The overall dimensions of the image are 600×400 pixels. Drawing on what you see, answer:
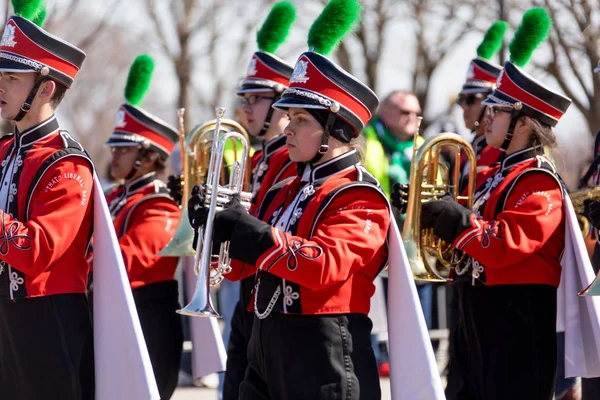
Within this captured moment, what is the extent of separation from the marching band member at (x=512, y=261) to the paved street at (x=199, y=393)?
3.29 meters

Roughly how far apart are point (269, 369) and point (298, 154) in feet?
2.88

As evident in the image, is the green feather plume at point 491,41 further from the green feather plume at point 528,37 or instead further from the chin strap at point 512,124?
the chin strap at point 512,124

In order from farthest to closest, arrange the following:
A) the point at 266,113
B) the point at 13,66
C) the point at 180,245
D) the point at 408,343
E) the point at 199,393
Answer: the point at 199,393
the point at 266,113
the point at 180,245
the point at 13,66
the point at 408,343

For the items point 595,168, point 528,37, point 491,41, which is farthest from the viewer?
point 491,41

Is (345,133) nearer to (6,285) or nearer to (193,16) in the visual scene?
(6,285)

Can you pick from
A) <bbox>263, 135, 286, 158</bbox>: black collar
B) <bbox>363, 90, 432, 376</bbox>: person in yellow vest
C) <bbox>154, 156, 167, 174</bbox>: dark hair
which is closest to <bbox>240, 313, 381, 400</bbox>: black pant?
<bbox>263, 135, 286, 158</bbox>: black collar

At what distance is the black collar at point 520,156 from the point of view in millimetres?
5844

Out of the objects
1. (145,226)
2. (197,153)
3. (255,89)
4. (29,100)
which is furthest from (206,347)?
(29,100)

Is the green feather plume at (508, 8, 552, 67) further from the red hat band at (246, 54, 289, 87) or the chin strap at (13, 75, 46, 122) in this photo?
the chin strap at (13, 75, 46, 122)

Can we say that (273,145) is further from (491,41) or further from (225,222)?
(491,41)

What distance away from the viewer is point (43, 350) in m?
5.09

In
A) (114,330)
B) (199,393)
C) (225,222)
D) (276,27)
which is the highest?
(276,27)

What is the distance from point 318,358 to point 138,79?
10.8 feet

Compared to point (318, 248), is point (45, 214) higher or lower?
higher
